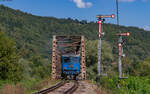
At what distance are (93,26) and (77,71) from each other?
142550 mm

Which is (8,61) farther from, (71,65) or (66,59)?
(71,65)

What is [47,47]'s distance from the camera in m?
69.7

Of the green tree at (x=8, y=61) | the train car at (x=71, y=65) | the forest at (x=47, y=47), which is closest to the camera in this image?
the train car at (x=71, y=65)

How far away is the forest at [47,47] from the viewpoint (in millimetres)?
30834

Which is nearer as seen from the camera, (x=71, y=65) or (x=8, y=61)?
(x=71, y=65)

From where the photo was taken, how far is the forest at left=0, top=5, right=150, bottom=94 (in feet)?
101

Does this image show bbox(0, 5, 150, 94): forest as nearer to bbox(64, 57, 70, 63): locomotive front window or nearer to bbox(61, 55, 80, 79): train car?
bbox(61, 55, 80, 79): train car

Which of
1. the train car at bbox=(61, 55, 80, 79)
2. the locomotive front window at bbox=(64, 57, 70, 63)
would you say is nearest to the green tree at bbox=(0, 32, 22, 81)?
the train car at bbox=(61, 55, 80, 79)

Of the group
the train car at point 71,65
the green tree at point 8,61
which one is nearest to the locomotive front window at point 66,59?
the train car at point 71,65

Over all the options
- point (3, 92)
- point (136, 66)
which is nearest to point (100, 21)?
point (3, 92)

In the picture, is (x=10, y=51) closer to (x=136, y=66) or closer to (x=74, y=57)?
(x=74, y=57)

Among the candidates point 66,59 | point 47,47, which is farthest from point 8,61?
point 47,47

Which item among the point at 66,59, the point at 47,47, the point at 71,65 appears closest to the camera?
the point at 71,65

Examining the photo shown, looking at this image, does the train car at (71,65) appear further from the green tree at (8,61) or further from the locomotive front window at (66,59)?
the green tree at (8,61)
